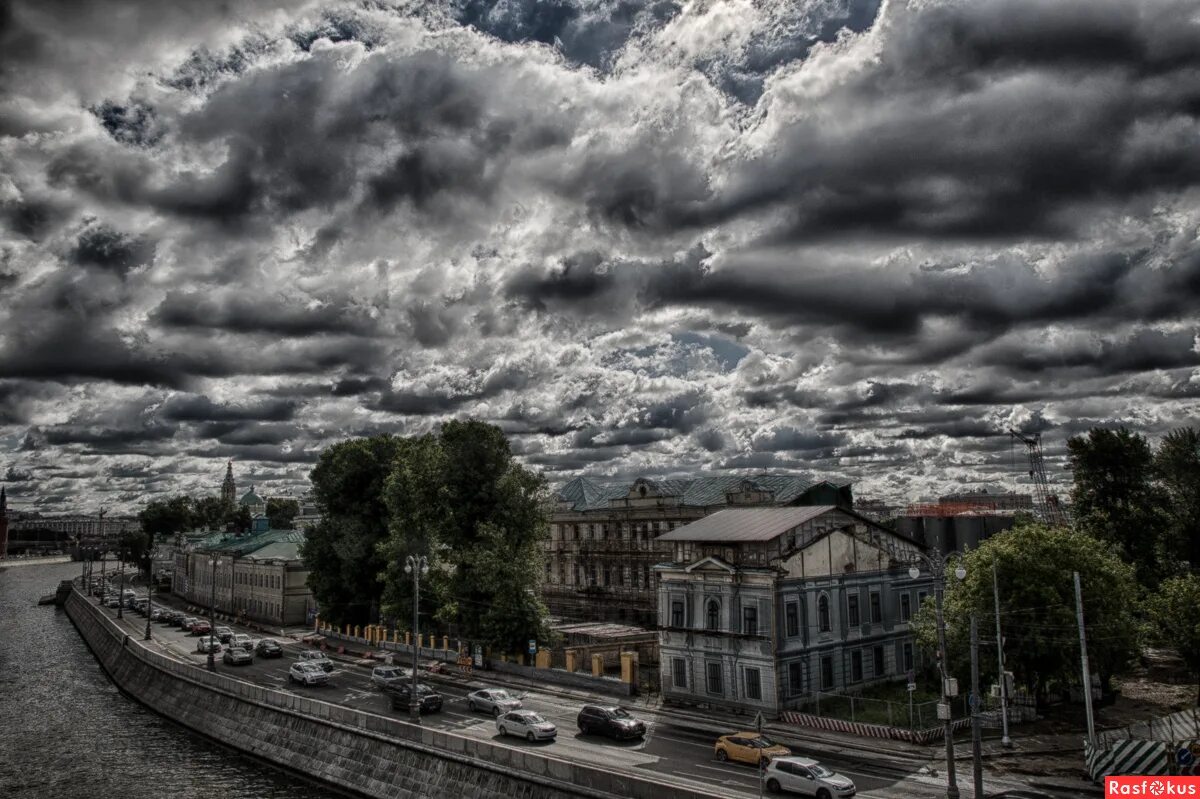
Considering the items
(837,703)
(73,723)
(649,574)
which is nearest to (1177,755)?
(837,703)

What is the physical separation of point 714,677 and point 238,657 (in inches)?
1582

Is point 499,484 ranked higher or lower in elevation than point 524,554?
higher

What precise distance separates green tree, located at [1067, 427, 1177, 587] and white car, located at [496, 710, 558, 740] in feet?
166

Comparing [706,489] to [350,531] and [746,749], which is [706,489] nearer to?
[350,531]

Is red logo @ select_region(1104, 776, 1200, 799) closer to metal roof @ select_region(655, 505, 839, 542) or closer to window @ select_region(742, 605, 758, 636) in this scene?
window @ select_region(742, 605, 758, 636)

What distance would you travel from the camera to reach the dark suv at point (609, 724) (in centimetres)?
4128

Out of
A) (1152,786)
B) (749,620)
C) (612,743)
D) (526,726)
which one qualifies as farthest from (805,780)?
(749,620)

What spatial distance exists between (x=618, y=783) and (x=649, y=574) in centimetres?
5854

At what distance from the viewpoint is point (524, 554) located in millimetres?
65188

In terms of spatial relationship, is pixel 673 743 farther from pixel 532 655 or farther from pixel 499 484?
pixel 499 484

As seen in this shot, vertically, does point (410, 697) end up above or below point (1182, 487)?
below

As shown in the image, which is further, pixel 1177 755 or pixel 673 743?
pixel 673 743

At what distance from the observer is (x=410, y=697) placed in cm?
4812

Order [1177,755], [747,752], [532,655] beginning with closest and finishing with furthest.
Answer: [1177,755], [747,752], [532,655]
